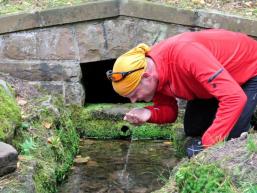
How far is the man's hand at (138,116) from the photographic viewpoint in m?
4.45

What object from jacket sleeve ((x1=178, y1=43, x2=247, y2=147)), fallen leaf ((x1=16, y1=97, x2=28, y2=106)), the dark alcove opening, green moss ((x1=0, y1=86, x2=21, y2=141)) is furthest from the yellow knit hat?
the dark alcove opening

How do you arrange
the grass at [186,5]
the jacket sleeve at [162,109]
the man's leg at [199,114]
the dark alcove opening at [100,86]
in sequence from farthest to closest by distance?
the dark alcove opening at [100,86] < the grass at [186,5] < the man's leg at [199,114] < the jacket sleeve at [162,109]

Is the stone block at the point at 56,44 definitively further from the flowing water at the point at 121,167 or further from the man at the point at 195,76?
the man at the point at 195,76

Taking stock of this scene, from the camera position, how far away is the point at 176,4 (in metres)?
6.43

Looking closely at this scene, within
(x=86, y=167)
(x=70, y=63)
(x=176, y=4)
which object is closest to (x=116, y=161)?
(x=86, y=167)

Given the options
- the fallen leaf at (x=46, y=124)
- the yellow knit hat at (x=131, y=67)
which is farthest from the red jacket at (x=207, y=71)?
the fallen leaf at (x=46, y=124)

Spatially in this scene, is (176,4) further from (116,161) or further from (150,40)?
(116,161)

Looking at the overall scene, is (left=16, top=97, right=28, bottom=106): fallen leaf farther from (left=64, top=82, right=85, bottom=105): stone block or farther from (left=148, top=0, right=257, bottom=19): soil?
(left=148, top=0, right=257, bottom=19): soil

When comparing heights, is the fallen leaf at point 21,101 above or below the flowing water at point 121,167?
above

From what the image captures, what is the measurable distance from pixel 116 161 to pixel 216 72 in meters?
2.40

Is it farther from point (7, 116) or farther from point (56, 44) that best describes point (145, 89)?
point (56, 44)

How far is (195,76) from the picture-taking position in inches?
152

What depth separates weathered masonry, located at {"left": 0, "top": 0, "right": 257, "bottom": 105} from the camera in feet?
20.8

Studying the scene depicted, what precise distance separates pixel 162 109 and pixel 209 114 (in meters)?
0.47
